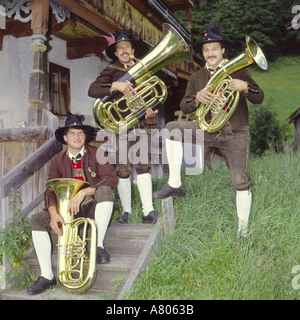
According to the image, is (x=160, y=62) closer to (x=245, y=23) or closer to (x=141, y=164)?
(x=141, y=164)

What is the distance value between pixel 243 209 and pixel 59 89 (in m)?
5.84

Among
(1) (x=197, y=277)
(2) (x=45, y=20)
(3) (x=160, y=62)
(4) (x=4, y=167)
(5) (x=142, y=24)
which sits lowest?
(1) (x=197, y=277)

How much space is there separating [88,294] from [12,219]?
52.1 inches

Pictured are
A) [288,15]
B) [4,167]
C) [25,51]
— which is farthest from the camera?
[288,15]

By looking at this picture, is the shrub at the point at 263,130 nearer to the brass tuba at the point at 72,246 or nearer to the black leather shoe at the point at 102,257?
the black leather shoe at the point at 102,257

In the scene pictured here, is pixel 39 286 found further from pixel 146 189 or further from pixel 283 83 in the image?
pixel 283 83

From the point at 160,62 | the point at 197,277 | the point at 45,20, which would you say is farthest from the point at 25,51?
the point at 197,277

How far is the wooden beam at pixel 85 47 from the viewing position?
8.22 m

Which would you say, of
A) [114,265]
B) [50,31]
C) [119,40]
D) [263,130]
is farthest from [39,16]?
[263,130]

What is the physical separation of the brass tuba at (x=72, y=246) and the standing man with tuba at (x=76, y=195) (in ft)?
0.25

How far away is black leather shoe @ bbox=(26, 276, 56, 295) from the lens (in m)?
3.97

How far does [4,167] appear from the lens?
5656 millimetres
